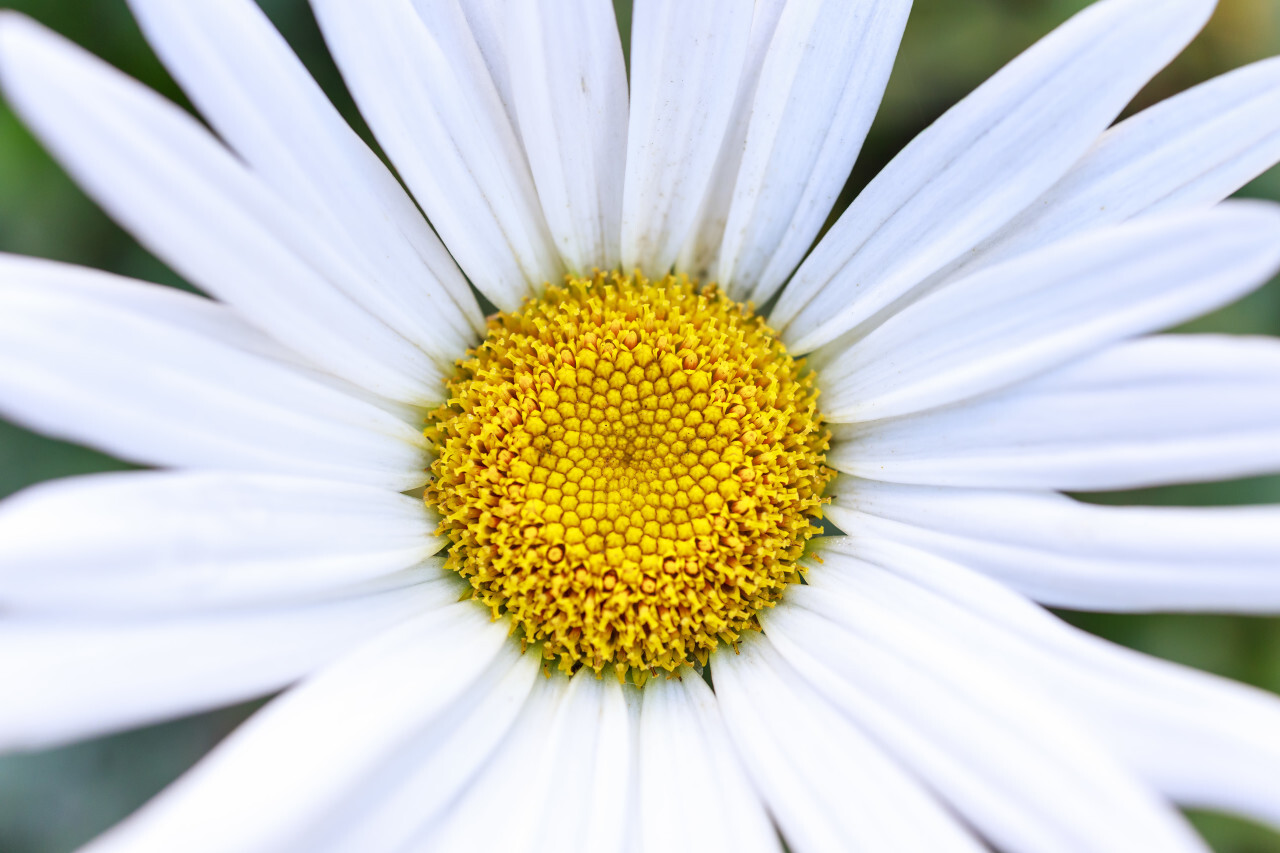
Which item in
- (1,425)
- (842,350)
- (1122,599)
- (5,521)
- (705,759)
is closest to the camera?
(5,521)

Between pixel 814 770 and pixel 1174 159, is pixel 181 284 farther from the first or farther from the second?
pixel 1174 159

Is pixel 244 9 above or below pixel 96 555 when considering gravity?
above

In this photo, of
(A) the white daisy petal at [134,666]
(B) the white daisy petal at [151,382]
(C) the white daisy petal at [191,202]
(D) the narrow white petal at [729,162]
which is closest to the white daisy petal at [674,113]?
(D) the narrow white petal at [729,162]

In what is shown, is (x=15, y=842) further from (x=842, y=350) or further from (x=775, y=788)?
(x=842, y=350)

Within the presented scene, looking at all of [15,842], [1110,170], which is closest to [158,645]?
[15,842]

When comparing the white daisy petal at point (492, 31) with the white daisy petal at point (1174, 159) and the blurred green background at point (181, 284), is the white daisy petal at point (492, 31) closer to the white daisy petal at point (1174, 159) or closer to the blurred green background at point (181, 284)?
the blurred green background at point (181, 284)

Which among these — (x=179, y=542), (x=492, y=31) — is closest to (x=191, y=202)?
(x=179, y=542)

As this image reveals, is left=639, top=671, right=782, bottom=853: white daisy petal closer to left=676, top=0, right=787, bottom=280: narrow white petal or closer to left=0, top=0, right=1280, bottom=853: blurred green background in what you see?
left=676, top=0, right=787, bottom=280: narrow white petal
